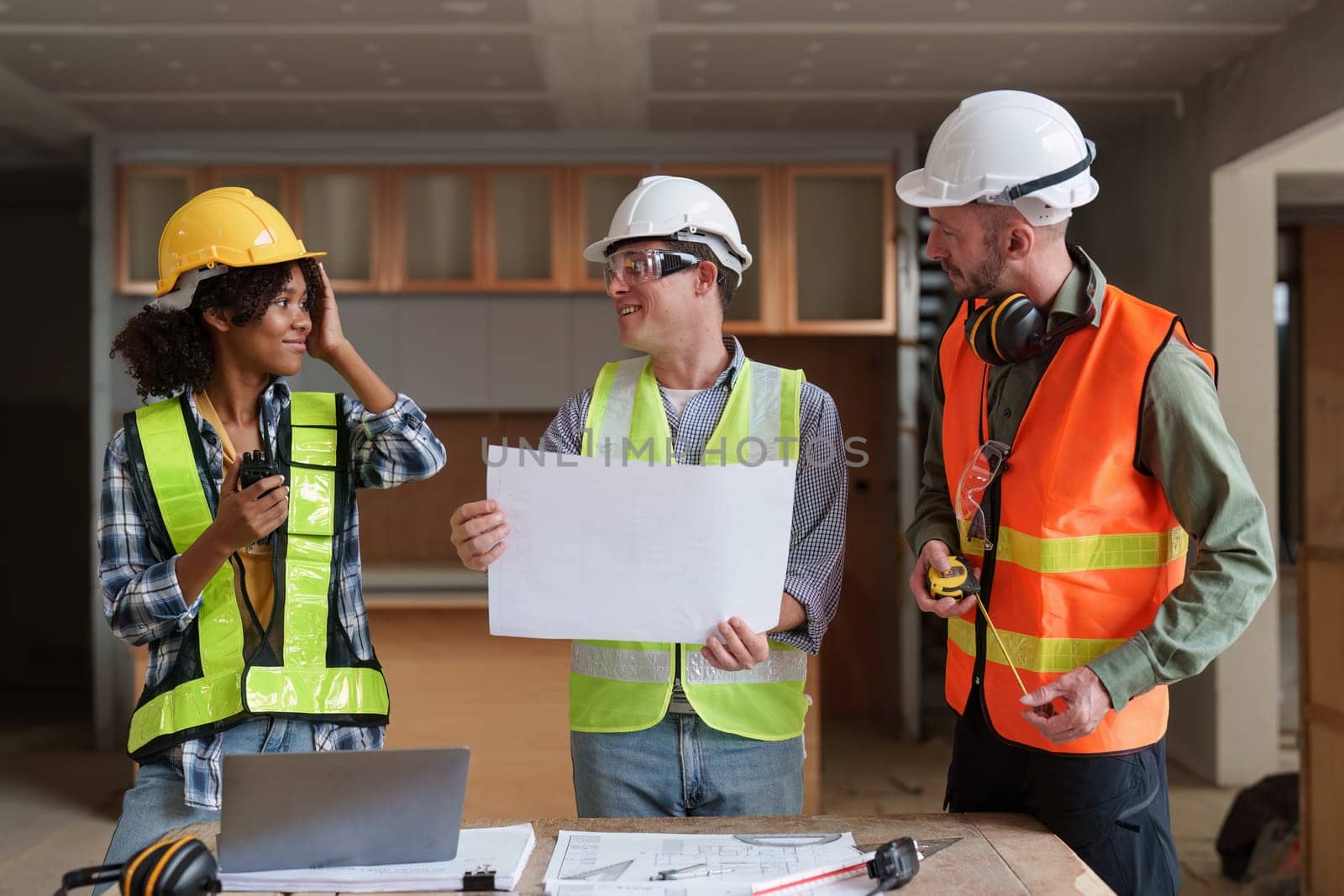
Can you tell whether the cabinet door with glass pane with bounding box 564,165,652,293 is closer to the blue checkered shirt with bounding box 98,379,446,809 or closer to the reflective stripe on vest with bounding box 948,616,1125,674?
the blue checkered shirt with bounding box 98,379,446,809

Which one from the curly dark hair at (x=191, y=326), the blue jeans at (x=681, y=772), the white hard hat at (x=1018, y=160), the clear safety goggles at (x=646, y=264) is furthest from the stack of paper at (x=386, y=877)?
the white hard hat at (x=1018, y=160)

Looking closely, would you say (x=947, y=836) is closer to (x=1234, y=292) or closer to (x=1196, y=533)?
(x=1196, y=533)

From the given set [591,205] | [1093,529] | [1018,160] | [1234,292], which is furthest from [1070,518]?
[591,205]

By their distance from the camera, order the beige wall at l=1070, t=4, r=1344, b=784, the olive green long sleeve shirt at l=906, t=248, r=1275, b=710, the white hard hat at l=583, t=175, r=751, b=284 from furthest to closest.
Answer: the beige wall at l=1070, t=4, r=1344, b=784 → the white hard hat at l=583, t=175, r=751, b=284 → the olive green long sleeve shirt at l=906, t=248, r=1275, b=710

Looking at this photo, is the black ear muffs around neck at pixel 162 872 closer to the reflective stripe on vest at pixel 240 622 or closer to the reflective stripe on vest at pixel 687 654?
the reflective stripe on vest at pixel 240 622

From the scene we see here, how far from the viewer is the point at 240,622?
176 cm

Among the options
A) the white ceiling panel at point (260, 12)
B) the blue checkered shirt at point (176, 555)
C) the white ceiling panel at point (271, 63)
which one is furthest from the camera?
the white ceiling panel at point (271, 63)

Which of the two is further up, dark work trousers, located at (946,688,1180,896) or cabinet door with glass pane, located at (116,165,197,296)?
cabinet door with glass pane, located at (116,165,197,296)

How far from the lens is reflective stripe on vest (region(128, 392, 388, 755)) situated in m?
1.70

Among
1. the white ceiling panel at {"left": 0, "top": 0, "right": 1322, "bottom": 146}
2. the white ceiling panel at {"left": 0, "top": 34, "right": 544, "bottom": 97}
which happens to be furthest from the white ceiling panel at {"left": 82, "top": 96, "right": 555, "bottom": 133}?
the white ceiling panel at {"left": 0, "top": 34, "right": 544, "bottom": 97}

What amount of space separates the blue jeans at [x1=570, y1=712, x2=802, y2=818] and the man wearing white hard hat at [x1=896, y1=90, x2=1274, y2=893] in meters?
0.31

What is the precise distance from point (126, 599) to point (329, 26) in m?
2.91

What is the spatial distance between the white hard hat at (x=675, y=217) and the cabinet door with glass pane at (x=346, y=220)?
370 centimetres

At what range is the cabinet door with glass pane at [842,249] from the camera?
5.50m
